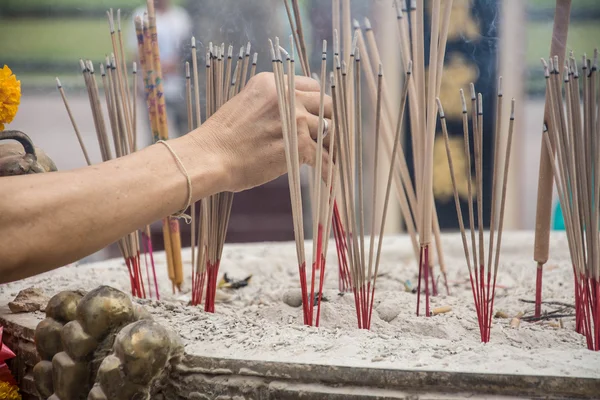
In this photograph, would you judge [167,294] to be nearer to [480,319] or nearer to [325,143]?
[325,143]

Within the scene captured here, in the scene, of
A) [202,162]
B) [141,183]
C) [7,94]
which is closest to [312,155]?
[202,162]

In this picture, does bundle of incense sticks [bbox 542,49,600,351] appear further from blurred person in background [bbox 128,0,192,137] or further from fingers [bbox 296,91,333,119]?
blurred person in background [bbox 128,0,192,137]

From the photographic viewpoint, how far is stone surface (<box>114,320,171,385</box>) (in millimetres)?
854

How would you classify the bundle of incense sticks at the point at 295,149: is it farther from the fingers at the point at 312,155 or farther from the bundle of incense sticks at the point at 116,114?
the bundle of incense sticks at the point at 116,114

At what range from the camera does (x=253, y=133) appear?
1.08 m

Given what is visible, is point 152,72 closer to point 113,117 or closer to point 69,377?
point 113,117

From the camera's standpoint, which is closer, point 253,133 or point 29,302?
point 253,133

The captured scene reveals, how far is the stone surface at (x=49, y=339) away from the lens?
0.96 meters

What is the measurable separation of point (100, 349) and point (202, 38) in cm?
78

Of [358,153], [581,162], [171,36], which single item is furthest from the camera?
[171,36]

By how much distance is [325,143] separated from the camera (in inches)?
46.8

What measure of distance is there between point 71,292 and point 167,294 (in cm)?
55

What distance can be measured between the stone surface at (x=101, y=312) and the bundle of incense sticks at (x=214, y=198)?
33cm

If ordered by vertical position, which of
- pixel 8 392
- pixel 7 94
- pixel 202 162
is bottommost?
pixel 8 392
